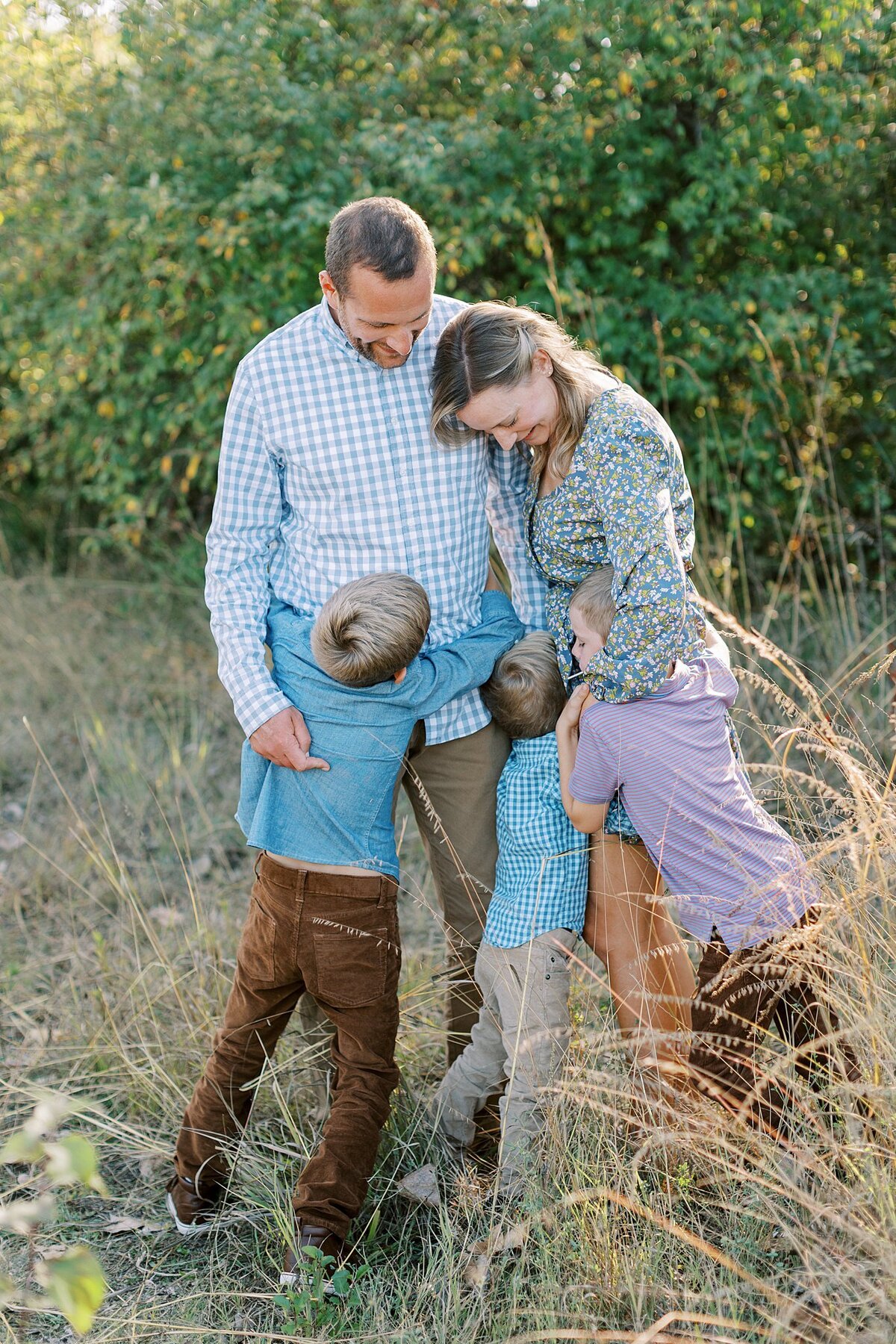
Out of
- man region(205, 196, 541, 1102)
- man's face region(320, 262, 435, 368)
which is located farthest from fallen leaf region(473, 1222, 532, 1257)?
man's face region(320, 262, 435, 368)

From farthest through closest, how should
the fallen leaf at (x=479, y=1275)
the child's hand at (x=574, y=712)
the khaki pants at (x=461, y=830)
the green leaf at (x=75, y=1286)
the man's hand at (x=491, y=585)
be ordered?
the man's hand at (x=491, y=585)
the khaki pants at (x=461, y=830)
the child's hand at (x=574, y=712)
the fallen leaf at (x=479, y=1275)
the green leaf at (x=75, y=1286)

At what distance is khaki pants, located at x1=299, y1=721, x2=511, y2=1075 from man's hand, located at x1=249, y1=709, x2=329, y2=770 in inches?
12.1

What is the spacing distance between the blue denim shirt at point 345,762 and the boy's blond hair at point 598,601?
0.33m

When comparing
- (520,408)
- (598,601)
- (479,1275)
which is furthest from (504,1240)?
(520,408)

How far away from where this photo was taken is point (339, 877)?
2.71 metres

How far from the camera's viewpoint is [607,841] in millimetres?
2736

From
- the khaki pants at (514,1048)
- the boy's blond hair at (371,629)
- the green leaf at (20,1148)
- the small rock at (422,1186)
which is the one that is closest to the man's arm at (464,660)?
the boy's blond hair at (371,629)

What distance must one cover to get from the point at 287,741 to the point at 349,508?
0.58 metres

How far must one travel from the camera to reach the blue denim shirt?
8.87 ft

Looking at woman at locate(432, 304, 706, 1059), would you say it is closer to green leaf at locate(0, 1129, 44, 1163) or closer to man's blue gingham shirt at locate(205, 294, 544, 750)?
man's blue gingham shirt at locate(205, 294, 544, 750)

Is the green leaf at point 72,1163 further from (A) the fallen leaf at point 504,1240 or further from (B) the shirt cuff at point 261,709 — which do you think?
(B) the shirt cuff at point 261,709

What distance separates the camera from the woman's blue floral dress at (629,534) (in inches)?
96.7

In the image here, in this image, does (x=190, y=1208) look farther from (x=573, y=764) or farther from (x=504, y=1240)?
(x=573, y=764)

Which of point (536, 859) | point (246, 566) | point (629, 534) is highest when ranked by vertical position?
point (629, 534)
